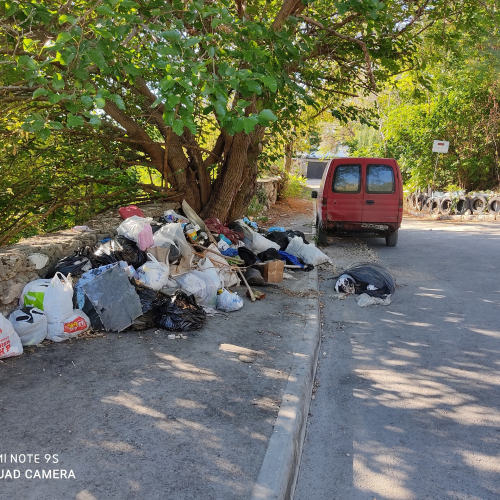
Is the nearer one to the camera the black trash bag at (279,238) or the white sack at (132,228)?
the white sack at (132,228)

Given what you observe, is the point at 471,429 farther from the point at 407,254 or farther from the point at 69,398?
the point at 407,254

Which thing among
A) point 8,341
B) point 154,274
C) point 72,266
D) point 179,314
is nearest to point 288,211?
point 154,274

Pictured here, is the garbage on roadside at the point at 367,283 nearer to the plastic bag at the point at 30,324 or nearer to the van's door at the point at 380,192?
the van's door at the point at 380,192

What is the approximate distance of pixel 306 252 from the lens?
9.55m

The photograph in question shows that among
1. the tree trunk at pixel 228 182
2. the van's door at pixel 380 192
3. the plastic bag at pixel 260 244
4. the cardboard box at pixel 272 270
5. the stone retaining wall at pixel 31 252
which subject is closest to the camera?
the stone retaining wall at pixel 31 252

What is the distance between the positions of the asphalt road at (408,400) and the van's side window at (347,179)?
169 inches

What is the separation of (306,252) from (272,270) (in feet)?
5.90

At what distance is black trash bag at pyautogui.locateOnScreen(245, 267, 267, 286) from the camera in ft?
25.0

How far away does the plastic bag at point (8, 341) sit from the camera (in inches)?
170

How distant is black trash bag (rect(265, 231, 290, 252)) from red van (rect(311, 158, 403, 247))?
1955 millimetres

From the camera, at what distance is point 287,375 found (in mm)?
4445

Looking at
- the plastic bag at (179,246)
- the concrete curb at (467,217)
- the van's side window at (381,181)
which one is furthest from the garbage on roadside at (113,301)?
the concrete curb at (467,217)

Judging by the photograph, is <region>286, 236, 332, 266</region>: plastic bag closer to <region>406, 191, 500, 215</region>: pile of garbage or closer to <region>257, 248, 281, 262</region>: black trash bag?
<region>257, 248, 281, 262</region>: black trash bag

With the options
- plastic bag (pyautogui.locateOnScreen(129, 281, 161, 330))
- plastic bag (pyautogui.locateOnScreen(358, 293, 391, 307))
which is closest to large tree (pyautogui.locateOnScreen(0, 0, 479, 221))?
plastic bag (pyautogui.locateOnScreen(129, 281, 161, 330))
